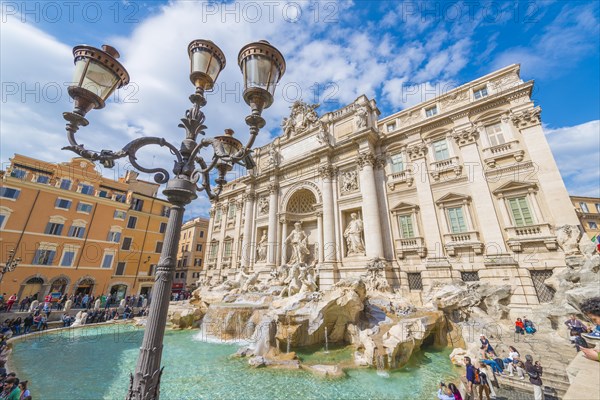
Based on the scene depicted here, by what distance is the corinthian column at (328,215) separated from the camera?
606 inches

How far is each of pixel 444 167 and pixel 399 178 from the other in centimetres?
245

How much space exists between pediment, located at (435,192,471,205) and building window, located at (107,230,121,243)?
1010 inches

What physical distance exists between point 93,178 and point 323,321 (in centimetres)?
2341

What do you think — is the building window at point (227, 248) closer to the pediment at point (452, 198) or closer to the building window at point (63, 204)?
the building window at point (63, 204)

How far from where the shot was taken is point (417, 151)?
14.4 m

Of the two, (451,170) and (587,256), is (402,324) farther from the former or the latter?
(451,170)

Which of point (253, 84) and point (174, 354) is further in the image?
point (174, 354)

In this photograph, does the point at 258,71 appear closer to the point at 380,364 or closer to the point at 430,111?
the point at 380,364

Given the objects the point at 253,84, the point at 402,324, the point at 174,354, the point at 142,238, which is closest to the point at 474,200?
the point at 402,324

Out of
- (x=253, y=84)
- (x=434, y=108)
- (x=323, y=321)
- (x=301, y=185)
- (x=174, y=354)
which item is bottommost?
(x=174, y=354)

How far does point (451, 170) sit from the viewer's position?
1316 centimetres

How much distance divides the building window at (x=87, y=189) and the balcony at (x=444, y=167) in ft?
87.1

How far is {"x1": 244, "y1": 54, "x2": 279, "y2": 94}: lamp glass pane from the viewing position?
2.98 metres

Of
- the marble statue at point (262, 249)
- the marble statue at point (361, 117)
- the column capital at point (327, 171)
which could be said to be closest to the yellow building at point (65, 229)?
the marble statue at point (262, 249)
